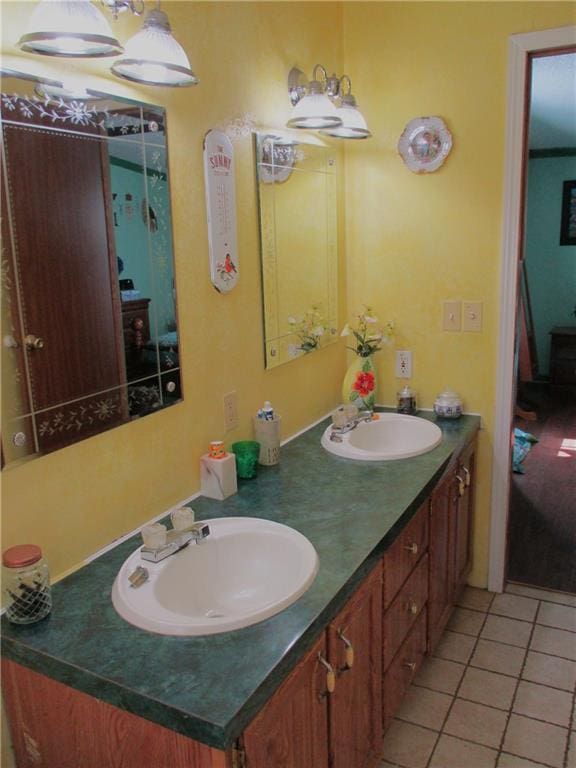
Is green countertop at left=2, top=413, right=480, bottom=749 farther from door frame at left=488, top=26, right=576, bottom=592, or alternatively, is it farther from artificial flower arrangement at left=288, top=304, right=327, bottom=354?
door frame at left=488, top=26, right=576, bottom=592

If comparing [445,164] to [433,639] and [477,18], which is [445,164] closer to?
[477,18]

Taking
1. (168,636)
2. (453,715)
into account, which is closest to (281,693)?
(168,636)

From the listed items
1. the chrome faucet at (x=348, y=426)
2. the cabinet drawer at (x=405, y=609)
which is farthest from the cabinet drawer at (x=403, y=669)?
the chrome faucet at (x=348, y=426)

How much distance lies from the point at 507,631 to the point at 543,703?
1.33 ft

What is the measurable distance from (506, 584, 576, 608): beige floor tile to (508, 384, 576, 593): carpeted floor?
0.05 meters

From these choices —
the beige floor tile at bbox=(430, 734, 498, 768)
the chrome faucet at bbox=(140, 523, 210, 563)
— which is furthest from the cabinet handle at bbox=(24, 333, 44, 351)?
the beige floor tile at bbox=(430, 734, 498, 768)

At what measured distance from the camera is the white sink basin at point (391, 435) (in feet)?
7.82

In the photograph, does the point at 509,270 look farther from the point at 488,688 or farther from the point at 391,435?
the point at 488,688

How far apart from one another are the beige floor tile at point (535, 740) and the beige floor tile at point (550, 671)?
0.71 feet

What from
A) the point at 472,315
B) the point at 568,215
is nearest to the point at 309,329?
the point at 472,315

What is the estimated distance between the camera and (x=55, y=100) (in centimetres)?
136

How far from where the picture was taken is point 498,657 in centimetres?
245

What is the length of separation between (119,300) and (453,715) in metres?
1.73

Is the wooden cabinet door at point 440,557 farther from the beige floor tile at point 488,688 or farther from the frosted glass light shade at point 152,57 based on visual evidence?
the frosted glass light shade at point 152,57
